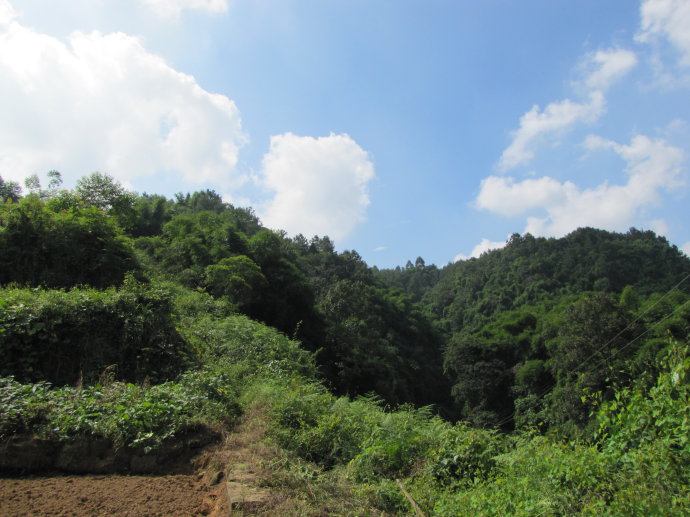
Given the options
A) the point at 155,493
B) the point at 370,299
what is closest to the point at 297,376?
the point at 155,493

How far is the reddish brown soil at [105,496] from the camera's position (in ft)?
12.4

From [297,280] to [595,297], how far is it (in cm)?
2224

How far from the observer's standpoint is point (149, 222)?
41.1m

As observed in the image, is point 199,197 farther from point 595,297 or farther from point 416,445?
point 416,445

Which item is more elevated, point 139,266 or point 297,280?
point 297,280

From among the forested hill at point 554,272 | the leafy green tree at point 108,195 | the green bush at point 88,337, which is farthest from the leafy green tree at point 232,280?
the forested hill at point 554,272

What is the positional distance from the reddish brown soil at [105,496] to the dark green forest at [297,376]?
53 centimetres

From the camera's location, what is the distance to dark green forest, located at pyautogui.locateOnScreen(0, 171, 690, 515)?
150 inches

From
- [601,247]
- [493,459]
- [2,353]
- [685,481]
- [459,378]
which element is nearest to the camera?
[685,481]

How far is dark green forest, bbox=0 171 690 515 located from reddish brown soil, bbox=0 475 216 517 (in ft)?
1.74

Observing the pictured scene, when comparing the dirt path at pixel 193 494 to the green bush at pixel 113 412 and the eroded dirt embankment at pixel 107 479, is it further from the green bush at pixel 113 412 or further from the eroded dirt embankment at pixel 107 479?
the green bush at pixel 113 412

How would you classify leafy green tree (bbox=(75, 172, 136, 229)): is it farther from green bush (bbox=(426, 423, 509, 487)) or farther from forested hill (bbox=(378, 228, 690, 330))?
forested hill (bbox=(378, 228, 690, 330))

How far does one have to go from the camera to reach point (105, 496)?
13.3 ft

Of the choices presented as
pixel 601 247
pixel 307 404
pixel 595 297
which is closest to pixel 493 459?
pixel 307 404
